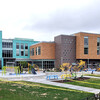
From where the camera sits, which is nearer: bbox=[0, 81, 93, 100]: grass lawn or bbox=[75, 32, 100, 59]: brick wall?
bbox=[0, 81, 93, 100]: grass lawn

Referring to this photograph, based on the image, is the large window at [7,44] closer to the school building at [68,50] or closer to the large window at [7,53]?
the large window at [7,53]

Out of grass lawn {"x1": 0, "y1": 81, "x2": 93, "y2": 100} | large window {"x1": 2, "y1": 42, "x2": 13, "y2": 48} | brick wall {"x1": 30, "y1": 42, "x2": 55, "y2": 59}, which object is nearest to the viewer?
grass lawn {"x1": 0, "y1": 81, "x2": 93, "y2": 100}

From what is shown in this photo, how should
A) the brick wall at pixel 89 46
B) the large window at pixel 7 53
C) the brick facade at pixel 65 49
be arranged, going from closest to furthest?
the brick facade at pixel 65 49 → the brick wall at pixel 89 46 → the large window at pixel 7 53

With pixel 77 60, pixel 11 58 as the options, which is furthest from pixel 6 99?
pixel 11 58

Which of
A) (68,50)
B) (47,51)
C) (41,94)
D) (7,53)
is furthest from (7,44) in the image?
(41,94)

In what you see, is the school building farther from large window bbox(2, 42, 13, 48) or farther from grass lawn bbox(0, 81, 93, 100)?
grass lawn bbox(0, 81, 93, 100)

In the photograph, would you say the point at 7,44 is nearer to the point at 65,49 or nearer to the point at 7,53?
the point at 7,53

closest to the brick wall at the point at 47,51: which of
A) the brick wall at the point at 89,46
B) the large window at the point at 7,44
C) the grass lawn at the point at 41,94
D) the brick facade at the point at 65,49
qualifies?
the brick facade at the point at 65,49

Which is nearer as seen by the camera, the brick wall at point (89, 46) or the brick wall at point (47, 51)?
the brick wall at point (89, 46)

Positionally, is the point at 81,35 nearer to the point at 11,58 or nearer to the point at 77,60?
the point at 77,60

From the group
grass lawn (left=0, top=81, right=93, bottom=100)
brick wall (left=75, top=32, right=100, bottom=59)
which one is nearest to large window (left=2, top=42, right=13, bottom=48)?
brick wall (left=75, top=32, right=100, bottom=59)

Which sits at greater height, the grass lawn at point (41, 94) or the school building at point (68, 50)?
the school building at point (68, 50)

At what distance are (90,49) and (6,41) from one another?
36.8 meters

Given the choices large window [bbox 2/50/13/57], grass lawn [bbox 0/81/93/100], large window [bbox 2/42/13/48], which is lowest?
grass lawn [bbox 0/81/93/100]
